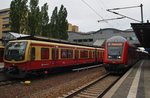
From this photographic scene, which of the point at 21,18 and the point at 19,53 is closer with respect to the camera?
the point at 19,53

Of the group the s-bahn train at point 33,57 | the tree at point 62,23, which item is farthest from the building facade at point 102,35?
the s-bahn train at point 33,57

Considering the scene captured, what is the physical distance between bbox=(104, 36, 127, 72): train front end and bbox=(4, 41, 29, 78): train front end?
26.3 ft

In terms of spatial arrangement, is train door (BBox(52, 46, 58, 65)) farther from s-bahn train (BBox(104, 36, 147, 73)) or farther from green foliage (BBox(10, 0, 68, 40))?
green foliage (BBox(10, 0, 68, 40))

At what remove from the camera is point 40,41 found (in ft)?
59.6

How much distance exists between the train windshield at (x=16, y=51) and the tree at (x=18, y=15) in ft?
68.9

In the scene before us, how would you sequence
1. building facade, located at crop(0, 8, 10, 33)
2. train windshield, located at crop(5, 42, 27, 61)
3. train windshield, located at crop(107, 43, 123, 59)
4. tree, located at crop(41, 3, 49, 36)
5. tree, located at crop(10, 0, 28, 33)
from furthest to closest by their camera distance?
1. building facade, located at crop(0, 8, 10, 33)
2. tree, located at crop(41, 3, 49, 36)
3. tree, located at crop(10, 0, 28, 33)
4. train windshield, located at crop(107, 43, 123, 59)
5. train windshield, located at crop(5, 42, 27, 61)

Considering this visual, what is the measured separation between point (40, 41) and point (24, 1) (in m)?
22.7

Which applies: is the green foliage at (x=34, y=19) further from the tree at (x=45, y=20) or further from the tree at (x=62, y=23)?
the tree at (x=62, y=23)

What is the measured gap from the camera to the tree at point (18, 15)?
38000 mm

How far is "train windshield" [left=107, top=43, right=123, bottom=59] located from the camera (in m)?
21.6

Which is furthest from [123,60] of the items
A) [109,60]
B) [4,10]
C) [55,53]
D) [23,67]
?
[4,10]

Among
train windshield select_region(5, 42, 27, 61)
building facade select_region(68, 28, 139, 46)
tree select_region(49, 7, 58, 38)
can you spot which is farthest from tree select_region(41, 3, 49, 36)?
building facade select_region(68, 28, 139, 46)

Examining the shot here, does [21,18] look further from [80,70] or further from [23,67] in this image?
[23,67]

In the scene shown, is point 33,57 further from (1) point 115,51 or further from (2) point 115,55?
(1) point 115,51
